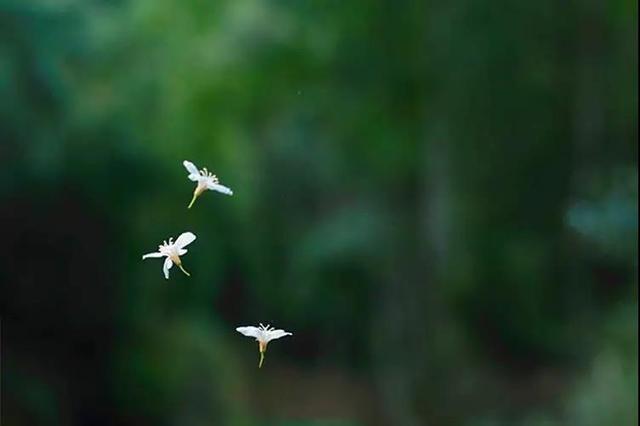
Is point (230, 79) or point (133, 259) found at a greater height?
point (230, 79)

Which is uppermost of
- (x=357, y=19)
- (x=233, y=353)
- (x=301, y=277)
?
(x=357, y=19)

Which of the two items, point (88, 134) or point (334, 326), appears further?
point (334, 326)

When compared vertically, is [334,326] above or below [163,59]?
below

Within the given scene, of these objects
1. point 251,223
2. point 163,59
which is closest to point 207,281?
point 251,223

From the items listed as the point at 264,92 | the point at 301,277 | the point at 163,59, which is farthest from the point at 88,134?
the point at 301,277

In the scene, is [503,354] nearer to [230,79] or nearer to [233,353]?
[233,353]

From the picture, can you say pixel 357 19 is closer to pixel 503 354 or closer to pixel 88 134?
pixel 88 134
